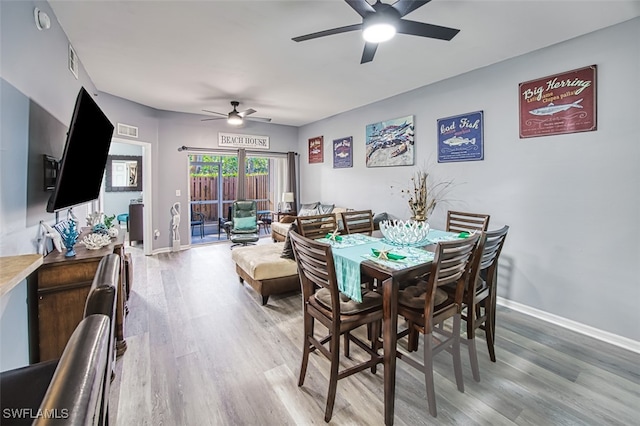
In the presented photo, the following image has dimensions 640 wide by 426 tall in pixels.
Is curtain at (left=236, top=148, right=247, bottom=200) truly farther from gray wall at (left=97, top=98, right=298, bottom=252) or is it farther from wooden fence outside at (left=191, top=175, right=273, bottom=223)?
wooden fence outside at (left=191, top=175, right=273, bottom=223)

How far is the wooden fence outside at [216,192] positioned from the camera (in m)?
7.93

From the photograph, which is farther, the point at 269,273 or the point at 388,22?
the point at 269,273

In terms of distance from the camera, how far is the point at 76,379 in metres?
0.46

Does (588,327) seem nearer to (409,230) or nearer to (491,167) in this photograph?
(491,167)

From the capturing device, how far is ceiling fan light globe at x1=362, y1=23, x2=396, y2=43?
6.55ft

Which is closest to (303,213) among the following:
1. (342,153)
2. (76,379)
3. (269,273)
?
(342,153)

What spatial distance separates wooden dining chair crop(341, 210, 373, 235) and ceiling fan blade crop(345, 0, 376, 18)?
1.85 metres

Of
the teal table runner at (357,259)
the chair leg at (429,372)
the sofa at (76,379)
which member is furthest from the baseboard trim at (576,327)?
the sofa at (76,379)

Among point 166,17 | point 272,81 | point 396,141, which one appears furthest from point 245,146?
point 166,17

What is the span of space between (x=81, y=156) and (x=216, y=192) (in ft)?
20.3

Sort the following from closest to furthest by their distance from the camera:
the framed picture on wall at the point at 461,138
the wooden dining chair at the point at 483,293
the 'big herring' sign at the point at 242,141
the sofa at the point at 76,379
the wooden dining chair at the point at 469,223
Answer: the sofa at the point at 76,379
the wooden dining chair at the point at 483,293
the wooden dining chair at the point at 469,223
the framed picture on wall at the point at 461,138
the 'big herring' sign at the point at 242,141

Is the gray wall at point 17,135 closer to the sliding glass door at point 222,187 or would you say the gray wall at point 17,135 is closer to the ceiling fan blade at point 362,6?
the ceiling fan blade at point 362,6

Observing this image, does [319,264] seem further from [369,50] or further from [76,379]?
[369,50]

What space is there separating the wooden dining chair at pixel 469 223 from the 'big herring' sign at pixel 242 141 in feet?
15.8
